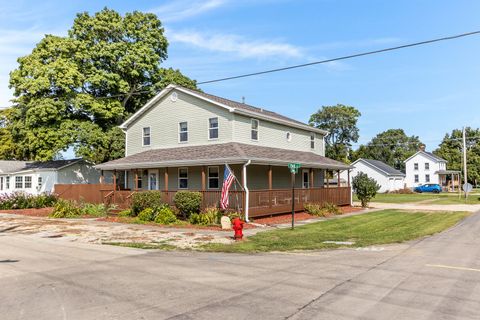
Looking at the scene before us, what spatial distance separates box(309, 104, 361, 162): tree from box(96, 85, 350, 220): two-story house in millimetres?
44066

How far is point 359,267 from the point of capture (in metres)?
9.59

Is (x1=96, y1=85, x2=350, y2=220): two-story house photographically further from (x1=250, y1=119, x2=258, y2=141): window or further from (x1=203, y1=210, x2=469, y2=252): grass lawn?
(x1=203, y1=210, x2=469, y2=252): grass lawn

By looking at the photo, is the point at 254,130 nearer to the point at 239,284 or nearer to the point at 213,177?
the point at 213,177

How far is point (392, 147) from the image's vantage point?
10925cm

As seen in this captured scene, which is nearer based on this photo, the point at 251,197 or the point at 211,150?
the point at 251,197

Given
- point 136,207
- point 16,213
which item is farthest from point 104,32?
point 136,207

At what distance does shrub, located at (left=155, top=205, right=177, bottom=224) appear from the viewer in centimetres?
1983

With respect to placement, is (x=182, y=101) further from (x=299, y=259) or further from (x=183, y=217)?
(x=299, y=259)

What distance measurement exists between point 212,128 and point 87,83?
16.2 metres

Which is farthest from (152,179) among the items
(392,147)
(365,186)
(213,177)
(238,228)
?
(392,147)

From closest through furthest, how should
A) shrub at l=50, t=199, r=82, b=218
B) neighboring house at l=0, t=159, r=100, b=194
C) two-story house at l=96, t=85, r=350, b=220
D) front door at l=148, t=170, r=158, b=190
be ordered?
two-story house at l=96, t=85, r=350, b=220 < shrub at l=50, t=199, r=82, b=218 < front door at l=148, t=170, r=158, b=190 < neighboring house at l=0, t=159, r=100, b=194

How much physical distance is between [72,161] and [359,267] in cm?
3483

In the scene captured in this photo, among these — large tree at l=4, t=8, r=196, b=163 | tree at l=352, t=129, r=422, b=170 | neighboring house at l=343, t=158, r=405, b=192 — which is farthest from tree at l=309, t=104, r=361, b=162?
large tree at l=4, t=8, r=196, b=163

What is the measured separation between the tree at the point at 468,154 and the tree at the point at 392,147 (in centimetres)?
1132
